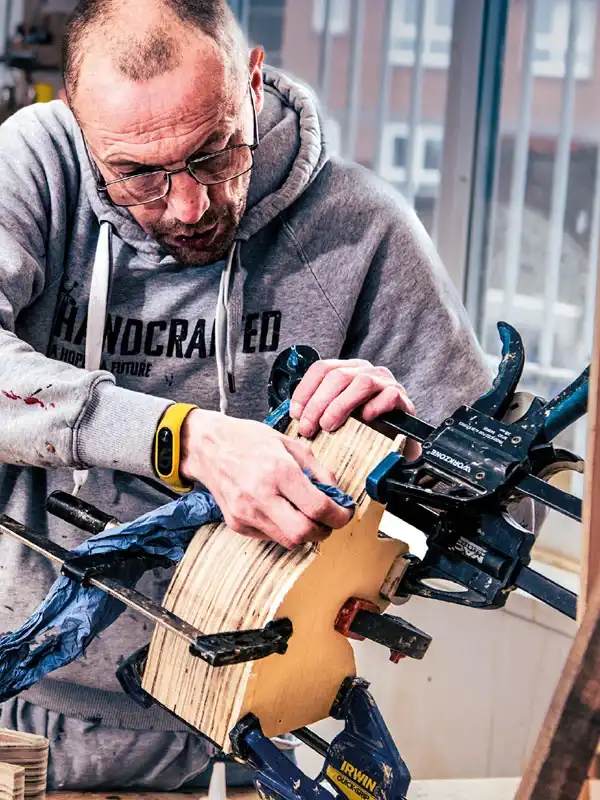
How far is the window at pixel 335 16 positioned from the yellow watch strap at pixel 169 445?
209 centimetres

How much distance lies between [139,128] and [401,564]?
570mm

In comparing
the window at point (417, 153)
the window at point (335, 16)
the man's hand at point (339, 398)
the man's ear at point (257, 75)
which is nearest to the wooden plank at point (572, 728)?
the man's hand at point (339, 398)

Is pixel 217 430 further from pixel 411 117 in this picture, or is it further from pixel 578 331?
pixel 411 117

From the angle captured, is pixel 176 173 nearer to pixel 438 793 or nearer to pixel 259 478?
pixel 259 478

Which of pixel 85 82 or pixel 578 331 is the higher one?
pixel 85 82

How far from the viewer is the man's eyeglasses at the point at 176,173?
4.14 ft

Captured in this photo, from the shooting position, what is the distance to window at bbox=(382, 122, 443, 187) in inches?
109

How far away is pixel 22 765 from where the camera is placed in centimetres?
113

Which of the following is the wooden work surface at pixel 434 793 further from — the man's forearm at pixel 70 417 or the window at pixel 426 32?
the window at pixel 426 32

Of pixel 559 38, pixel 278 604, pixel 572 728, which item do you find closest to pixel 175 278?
pixel 278 604

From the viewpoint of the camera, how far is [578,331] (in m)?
2.50

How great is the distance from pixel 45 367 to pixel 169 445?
0.19m

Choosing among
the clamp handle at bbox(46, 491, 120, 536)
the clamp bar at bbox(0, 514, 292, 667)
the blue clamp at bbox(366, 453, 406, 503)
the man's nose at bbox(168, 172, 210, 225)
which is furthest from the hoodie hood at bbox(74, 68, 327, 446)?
the blue clamp at bbox(366, 453, 406, 503)

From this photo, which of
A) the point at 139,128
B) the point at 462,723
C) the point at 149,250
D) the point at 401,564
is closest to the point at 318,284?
the point at 149,250
